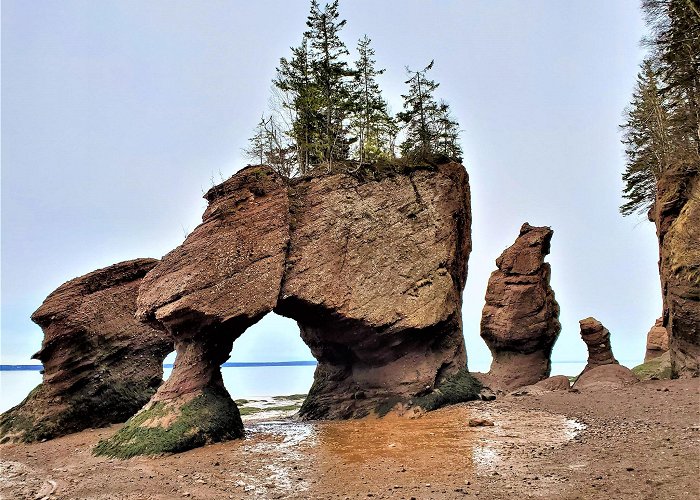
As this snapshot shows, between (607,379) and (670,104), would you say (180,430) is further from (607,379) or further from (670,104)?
(670,104)

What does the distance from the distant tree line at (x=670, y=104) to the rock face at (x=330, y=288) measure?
11.2 metres

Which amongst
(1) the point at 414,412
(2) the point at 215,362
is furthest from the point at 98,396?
(1) the point at 414,412

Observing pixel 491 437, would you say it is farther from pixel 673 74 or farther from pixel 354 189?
pixel 673 74

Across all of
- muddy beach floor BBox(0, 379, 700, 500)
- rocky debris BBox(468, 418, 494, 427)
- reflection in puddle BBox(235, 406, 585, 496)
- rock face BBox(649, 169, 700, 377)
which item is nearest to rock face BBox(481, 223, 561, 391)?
rock face BBox(649, 169, 700, 377)

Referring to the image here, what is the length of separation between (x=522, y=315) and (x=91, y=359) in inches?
1020

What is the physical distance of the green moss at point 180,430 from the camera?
53.9ft

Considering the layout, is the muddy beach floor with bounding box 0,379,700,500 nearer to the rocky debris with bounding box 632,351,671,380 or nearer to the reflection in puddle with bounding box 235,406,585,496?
the reflection in puddle with bounding box 235,406,585,496

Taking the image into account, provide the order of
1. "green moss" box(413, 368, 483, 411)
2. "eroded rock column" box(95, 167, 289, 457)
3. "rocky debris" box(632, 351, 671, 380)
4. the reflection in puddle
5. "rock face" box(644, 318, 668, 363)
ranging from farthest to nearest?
1. "rock face" box(644, 318, 668, 363)
2. "rocky debris" box(632, 351, 671, 380)
3. "green moss" box(413, 368, 483, 411)
4. "eroded rock column" box(95, 167, 289, 457)
5. the reflection in puddle

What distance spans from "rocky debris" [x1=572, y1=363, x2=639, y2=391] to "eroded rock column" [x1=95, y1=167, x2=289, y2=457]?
1547 cm

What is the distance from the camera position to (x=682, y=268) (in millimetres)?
23953

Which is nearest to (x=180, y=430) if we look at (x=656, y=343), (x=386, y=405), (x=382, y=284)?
(x=386, y=405)

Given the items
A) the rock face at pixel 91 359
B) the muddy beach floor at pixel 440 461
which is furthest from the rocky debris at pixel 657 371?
the rock face at pixel 91 359

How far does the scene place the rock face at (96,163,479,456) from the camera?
63.8 ft

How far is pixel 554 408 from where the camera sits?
19312 mm
